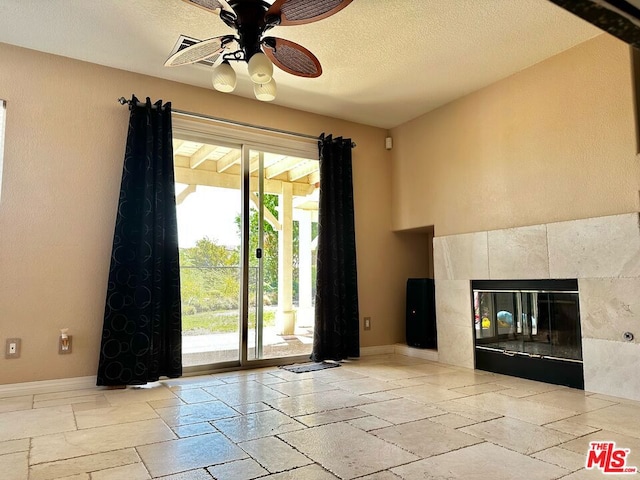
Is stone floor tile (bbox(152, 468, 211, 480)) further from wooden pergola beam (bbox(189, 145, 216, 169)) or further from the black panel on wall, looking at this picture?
the black panel on wall

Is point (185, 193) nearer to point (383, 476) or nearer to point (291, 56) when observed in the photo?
point (291, 56)

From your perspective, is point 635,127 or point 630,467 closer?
point 630,467

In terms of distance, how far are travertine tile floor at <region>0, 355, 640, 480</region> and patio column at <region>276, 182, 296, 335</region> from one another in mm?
911

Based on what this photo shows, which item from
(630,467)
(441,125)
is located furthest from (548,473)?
(441,125)

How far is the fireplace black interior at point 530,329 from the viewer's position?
3225 mm

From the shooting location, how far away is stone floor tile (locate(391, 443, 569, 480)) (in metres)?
1.76

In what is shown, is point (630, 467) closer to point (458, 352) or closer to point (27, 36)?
point (458, 352)

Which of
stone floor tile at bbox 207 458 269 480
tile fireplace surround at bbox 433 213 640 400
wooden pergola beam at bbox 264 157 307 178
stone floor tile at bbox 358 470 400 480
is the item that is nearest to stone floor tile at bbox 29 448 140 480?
stone floor tile at bbox 207 458 269 480

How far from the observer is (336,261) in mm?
4391

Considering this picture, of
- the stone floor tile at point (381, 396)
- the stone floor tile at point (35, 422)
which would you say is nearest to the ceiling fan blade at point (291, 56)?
the stone floor tile at point (381, 396)

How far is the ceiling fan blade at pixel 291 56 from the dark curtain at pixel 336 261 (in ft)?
6.05

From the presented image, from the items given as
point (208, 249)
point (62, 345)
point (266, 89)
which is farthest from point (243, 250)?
point (266, 89)

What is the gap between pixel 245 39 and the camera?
7.78ft

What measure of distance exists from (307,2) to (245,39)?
19.0 inches
